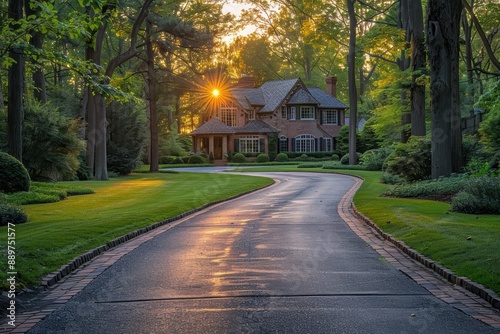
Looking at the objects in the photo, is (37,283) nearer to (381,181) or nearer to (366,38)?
(381,181)

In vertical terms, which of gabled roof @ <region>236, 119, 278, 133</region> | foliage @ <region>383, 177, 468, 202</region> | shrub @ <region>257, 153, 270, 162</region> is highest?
gabled roof @ <region>236, 119, 278, 133</region>

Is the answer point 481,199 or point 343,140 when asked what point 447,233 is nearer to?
point 481,199

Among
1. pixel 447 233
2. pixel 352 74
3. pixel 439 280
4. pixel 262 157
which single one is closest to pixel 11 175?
pixel 447 233

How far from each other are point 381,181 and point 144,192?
1187 cm

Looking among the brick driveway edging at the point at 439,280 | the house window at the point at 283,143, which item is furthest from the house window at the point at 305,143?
the brick driveway edging at the point at 439,280

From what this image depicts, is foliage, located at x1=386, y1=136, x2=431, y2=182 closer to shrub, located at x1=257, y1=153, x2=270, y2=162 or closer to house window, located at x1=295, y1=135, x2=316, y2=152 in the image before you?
shrub, located at x1=257, y1=153, x2=270, y2=162

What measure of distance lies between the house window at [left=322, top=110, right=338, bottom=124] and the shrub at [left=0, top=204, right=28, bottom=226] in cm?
6343

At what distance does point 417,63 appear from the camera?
2923 cm

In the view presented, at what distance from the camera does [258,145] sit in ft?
246

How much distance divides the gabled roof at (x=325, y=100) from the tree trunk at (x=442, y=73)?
176ft

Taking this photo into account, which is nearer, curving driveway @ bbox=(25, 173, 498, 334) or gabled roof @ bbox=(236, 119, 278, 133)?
curving driveway @ bbox=(25, 173, 498, 334)

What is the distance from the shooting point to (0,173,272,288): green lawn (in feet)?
33.7

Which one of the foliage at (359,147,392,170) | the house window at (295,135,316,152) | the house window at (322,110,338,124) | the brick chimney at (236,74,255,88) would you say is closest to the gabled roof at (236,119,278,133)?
the house window at (295,135,316,152)

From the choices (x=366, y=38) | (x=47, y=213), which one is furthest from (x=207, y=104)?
(x=47, y=213)
